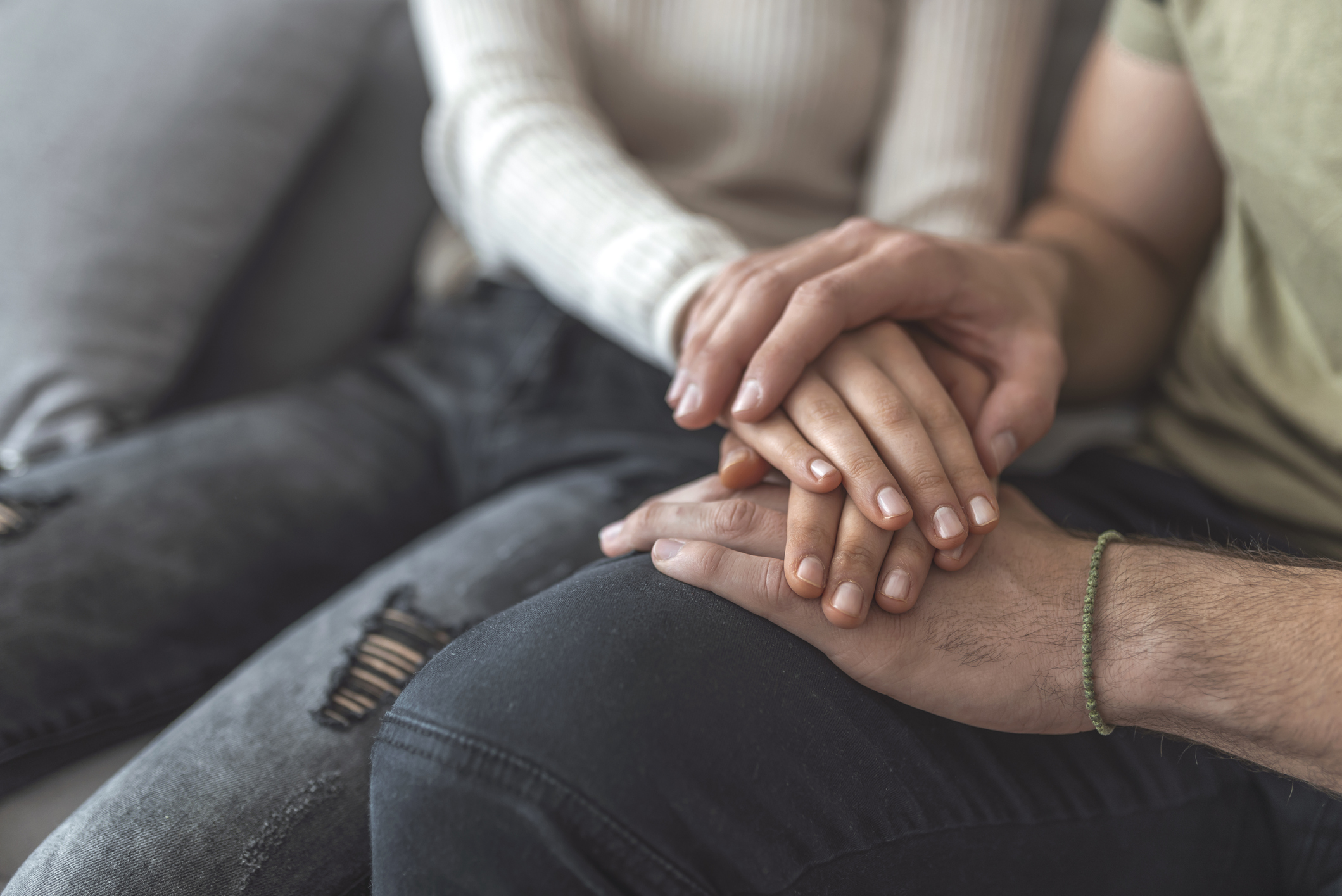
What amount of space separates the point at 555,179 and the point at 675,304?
0.22 meters

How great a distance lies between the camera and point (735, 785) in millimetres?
409

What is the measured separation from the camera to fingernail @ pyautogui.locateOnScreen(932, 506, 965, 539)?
1.63 ft

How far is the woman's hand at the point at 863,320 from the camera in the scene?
57cm

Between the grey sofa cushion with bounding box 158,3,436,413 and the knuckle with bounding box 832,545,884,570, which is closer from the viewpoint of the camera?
the knuckle with bounding box 832,545,884,570

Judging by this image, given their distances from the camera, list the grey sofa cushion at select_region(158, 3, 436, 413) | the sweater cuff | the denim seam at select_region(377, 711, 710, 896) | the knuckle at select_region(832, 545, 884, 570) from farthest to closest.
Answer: the grey sofa cushion at select_region(158, 3, 436, 413)
the sweater cuff
the knuckle at select_region(832, 545, 884, 570)
the denim seam at select_region(377, 711, 710, 896)

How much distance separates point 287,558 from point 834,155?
0.75 metres

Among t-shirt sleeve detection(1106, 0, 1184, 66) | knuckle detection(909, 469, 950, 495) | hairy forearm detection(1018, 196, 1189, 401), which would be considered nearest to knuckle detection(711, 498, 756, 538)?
knuckle detection(909, 469, 950, 495)

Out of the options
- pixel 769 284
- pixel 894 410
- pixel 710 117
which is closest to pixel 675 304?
pixel 769 284

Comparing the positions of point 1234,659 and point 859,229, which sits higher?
point 859,229

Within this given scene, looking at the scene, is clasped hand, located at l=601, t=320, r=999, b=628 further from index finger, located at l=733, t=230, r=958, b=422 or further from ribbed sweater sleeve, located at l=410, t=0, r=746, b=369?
ribbed sweater sleeve, located at l=410, t=0, r=746, b=369

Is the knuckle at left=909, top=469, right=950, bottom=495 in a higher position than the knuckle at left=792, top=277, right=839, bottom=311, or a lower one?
lower

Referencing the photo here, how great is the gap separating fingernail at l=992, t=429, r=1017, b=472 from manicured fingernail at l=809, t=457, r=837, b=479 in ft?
0.45

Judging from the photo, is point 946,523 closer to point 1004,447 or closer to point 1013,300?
point 1004,447

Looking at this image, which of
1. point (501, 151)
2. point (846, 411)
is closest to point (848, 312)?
point (846, 411)
